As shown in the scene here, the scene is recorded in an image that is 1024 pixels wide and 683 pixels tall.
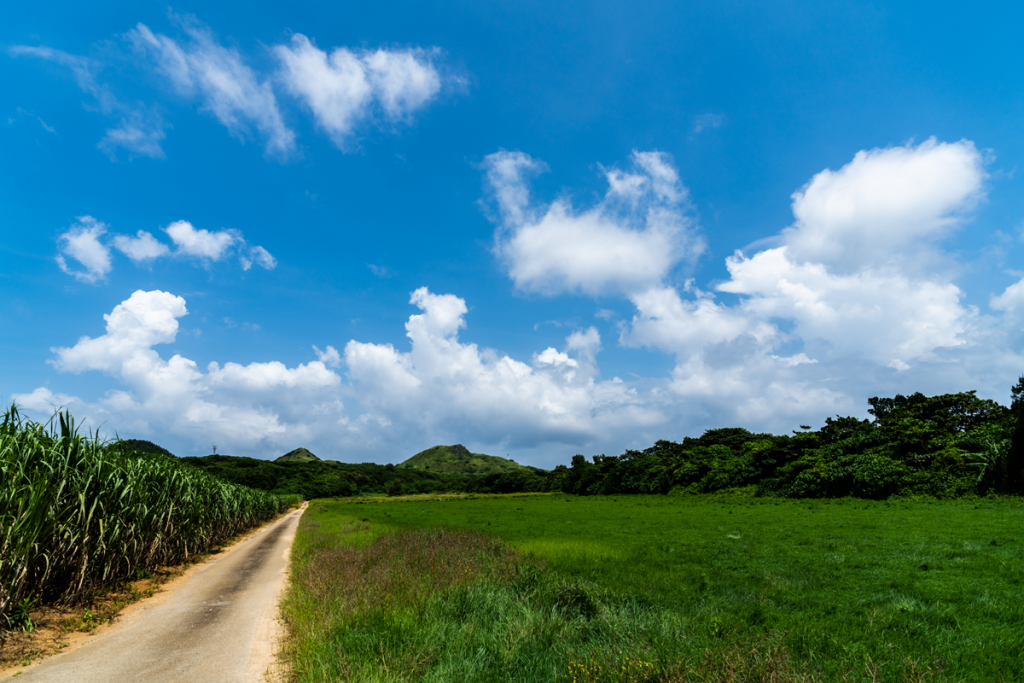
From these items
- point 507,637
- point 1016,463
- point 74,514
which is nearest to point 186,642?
point 74,514

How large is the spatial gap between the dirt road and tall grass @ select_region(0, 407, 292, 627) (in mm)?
1473

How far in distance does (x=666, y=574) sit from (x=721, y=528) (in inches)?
494

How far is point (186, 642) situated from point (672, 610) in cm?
951

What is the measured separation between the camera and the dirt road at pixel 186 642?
662 cm

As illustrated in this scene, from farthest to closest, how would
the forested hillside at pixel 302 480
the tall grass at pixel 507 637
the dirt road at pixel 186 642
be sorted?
1. the forested hillside at pixel 302 480
2. the dirt road at pixel 186 642
3. the tall grass at pixel 507 637

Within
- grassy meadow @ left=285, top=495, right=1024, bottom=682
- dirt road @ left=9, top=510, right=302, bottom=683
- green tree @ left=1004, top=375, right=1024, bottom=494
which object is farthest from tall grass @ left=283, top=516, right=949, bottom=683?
green tree @ left=1004, top=375, right=1024, bottom=494

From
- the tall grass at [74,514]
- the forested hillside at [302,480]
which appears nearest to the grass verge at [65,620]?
the tall grass at [74,514]

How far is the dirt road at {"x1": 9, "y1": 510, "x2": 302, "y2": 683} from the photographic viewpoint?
662cm

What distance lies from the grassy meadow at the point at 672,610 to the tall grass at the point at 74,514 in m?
4.56

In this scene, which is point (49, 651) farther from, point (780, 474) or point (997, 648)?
point (780, 474)

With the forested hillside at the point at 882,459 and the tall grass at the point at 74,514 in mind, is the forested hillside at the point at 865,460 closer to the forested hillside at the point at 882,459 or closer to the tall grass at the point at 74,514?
the forested hillside at the point at 882,459

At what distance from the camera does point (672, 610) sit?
9.45m

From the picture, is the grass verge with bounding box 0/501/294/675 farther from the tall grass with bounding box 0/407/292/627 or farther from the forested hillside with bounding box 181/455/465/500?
the forested hillside with bounding box 181/455/465/500

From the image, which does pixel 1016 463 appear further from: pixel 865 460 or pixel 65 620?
pixel 65 620
